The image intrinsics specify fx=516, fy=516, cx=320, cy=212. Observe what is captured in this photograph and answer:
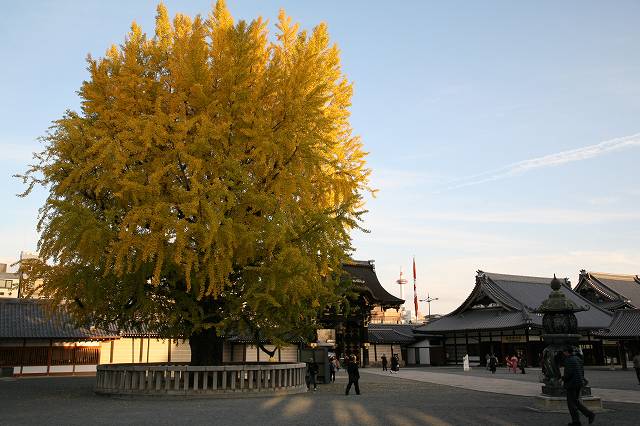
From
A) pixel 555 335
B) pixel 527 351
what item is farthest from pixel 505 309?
pixel 555 335

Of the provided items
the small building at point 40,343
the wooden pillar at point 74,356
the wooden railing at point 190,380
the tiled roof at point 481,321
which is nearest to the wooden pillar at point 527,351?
the tiled roof at point 481,321

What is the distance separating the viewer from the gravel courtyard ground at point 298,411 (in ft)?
34.6

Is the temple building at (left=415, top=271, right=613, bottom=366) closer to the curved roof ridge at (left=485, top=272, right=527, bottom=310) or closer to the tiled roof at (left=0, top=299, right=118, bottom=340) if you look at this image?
the curved roof ridge at (left=485, top=272, right=527, bottom=310)

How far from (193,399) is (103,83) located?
955 cm

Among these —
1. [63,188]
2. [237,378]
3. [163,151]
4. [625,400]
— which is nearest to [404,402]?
[237,378]

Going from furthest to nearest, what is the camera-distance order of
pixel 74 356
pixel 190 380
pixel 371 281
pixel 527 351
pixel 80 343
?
pixel 371 281 → pixel 527 351 → pixel 80 343 → pixel 74 356 → pixel 190 380

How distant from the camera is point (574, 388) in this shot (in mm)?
9812

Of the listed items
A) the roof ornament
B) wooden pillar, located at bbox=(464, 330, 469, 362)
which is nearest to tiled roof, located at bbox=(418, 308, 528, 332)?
wooden pillar, located at bbox=(464, 330, 469, 362)

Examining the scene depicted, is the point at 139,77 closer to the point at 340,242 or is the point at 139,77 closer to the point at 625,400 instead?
the point at 340,242

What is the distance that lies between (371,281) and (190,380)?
2943 cm

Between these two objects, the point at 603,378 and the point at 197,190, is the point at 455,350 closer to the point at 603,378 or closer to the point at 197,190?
the point at 603,378

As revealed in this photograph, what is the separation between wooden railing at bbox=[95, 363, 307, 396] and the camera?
15.5 m

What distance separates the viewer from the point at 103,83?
15172 millimetres

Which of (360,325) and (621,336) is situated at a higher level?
(360,325)
